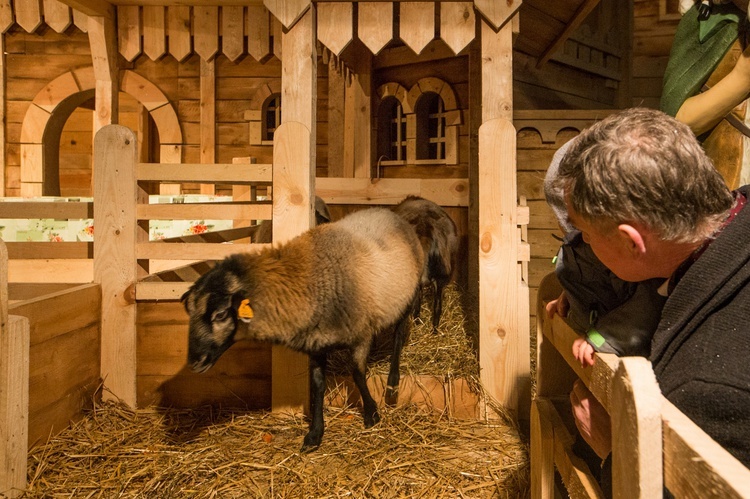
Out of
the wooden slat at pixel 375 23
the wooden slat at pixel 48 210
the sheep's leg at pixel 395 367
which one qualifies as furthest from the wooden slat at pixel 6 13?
the sheep's leg at pixel 395 367

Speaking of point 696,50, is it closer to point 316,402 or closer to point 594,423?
point 594,423

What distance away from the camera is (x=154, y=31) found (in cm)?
564

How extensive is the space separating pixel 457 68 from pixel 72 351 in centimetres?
481

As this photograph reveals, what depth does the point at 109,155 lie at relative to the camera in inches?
146

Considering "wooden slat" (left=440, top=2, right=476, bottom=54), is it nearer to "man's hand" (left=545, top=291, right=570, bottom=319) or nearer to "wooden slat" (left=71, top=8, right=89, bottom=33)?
"man's hand" (left=545, top=291, right=570, bottom=319)

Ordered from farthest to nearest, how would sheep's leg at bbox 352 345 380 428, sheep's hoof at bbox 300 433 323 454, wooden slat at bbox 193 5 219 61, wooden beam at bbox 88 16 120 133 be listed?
wooden slat at bbox 193 5 219 61 < wooden beam at bbox 88 16 120 133 < sheep's leg at bbox 352 345 380 428 < sheep's hoof at bbox 300 433 323 454

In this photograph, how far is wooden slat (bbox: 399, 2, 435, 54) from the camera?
3.76 meters

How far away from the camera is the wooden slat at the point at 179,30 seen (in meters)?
5.61

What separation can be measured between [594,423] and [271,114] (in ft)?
25.8

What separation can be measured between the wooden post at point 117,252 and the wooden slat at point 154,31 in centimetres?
230

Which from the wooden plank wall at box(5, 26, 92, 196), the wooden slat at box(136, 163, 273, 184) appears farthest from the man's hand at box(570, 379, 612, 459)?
the wooden plank wall at box(5, 26, 92, 196)

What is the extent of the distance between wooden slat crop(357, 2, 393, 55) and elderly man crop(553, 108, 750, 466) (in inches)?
103

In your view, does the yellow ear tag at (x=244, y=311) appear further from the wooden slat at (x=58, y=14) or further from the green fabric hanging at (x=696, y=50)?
the wooden slat at (x=58, y=14)

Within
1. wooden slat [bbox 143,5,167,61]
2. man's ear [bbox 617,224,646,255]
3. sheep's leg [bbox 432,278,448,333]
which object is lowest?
sheep's leg [bbox 432,278,448,333]
